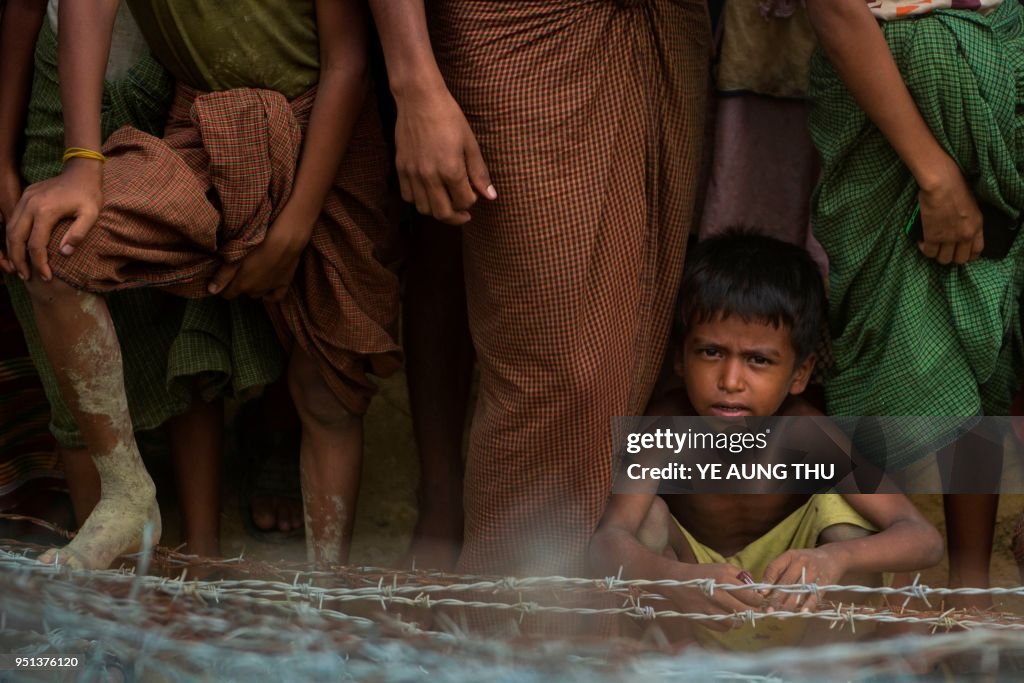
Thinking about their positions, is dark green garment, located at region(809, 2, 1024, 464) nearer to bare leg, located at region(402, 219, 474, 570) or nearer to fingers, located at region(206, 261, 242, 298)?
bare leg, located at region(402, 219, 474, 570)

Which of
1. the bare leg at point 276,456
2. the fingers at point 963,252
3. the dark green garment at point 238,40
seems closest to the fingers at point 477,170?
the dark green garment at point 238,40

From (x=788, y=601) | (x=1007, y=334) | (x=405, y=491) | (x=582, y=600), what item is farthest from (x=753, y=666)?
(x=405, y=491)

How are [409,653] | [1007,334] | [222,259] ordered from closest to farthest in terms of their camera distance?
[409,653], [222,259], [1007,334]

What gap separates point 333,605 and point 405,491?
65 centimetres

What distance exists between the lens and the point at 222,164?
2020mm

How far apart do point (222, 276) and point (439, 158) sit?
Result: 17.7 inches

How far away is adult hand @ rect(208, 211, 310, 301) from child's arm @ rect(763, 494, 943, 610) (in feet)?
3.24

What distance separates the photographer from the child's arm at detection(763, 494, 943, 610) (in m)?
1.99

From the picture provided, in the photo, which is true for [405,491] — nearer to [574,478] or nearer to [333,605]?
[333,605]

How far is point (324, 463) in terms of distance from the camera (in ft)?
7.52

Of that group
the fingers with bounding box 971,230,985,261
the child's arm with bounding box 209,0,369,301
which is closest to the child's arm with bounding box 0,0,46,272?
the child's arm with bounding box 209,0,369,301

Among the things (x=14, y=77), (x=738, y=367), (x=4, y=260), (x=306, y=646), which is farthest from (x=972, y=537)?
(x=14, y=77)

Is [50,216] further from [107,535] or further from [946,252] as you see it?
[946,252]

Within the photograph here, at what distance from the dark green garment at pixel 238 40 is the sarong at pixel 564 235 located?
0.25m
